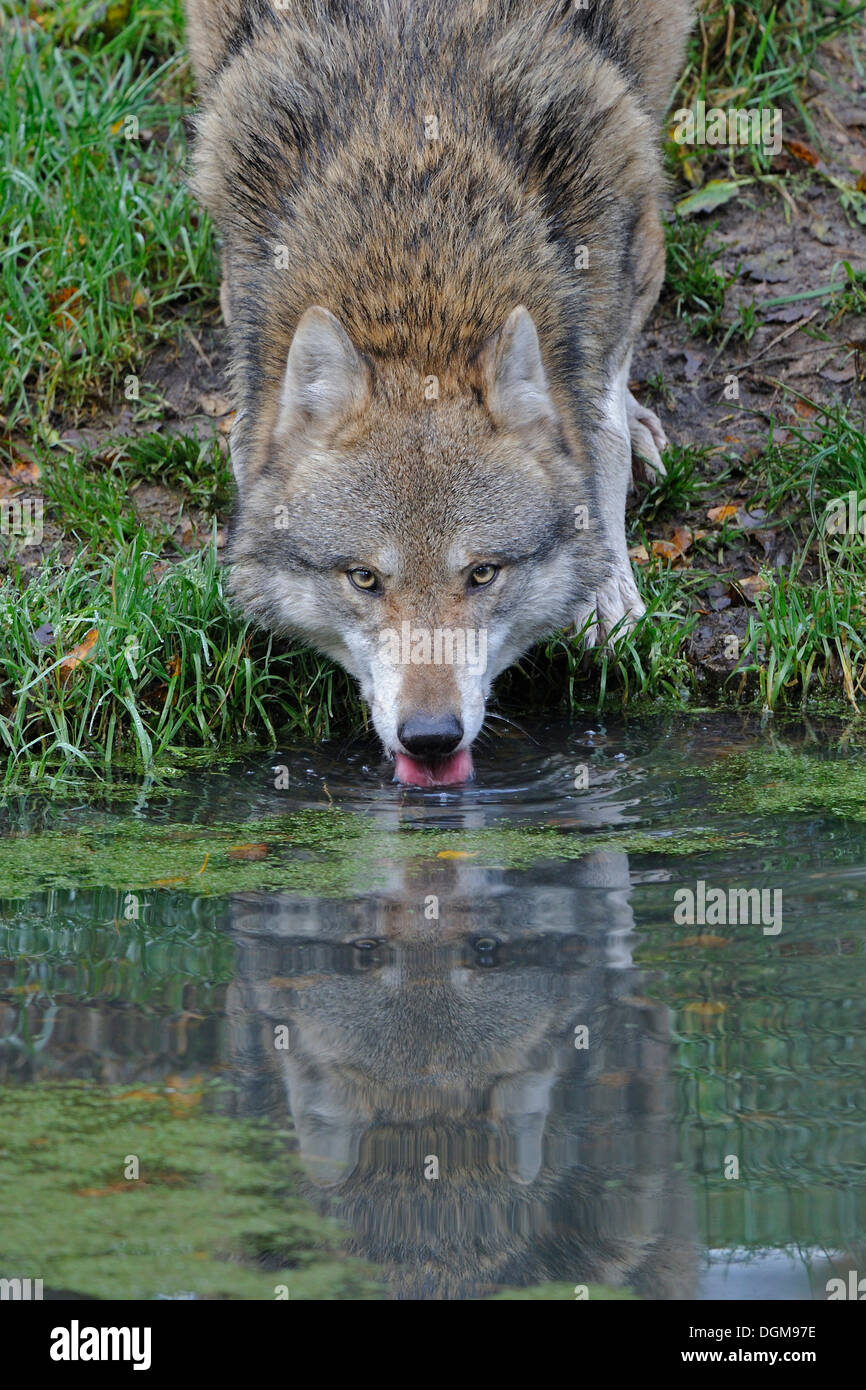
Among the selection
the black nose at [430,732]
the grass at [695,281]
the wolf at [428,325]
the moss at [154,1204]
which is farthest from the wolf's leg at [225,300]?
the moss at [154,1204]

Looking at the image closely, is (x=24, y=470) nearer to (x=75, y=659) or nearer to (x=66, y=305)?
(x=66, y=305)

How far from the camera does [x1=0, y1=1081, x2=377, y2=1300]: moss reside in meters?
2.48

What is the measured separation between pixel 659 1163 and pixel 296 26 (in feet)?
15.8

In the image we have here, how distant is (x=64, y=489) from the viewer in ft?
21.3

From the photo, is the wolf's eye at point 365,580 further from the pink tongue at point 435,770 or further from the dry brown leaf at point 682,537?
the dry brown leaf at point 682,537

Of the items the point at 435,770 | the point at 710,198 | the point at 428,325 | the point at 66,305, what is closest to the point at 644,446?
the point at 710,198

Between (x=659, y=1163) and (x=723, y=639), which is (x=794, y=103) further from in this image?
(x=659, y=1163)

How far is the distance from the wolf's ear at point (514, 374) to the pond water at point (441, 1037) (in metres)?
1.30

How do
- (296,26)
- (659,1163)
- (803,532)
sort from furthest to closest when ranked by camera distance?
(803,532), (296,26), (659,1163)

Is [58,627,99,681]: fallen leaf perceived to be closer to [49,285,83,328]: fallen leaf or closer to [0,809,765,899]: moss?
[0,809,765,899]: moss

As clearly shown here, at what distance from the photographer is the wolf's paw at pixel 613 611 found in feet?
19.4

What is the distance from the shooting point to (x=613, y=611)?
5.98 metres

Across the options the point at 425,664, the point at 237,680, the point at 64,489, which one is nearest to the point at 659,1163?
the point at 425,664

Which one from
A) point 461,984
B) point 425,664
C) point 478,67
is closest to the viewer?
point 461,984
